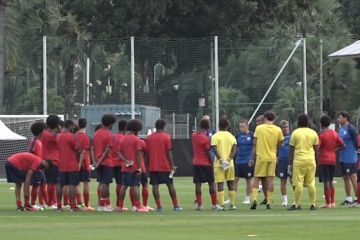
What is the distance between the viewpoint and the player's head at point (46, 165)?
26.5 meters

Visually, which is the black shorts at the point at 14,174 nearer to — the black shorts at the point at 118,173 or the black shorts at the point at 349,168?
the black shorts at the point at 118,173

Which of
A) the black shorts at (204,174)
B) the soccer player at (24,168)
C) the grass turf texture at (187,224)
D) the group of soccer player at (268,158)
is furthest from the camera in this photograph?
the black shorts at (204,174)

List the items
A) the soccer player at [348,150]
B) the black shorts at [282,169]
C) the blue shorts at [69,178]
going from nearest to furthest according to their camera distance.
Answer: the blue shorts at [69,178], the soccer player at [348,150], the black shorts at [282,169]

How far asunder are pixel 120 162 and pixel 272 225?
19.9 feet

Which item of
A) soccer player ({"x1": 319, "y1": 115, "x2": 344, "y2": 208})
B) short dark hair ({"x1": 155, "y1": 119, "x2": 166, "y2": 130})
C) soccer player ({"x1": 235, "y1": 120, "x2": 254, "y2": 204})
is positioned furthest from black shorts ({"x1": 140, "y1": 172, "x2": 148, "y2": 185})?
soccer player ({"x1": 319, "y1": 115, "x2": 344, "y2": 208})

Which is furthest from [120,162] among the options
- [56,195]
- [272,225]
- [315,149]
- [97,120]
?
[97,120]

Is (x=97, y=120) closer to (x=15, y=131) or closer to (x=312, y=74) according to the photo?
(x=15, y=131)

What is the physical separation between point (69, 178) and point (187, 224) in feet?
17.8

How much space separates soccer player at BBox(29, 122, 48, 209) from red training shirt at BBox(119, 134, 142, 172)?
6.55 ft

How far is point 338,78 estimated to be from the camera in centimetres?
7794

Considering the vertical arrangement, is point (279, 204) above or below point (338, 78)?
below

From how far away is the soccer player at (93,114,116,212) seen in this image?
26.3 m

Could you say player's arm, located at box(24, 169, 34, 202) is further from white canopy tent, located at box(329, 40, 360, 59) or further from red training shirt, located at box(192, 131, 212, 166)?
white canopy tent, located at box(329, 40, 360, 59)

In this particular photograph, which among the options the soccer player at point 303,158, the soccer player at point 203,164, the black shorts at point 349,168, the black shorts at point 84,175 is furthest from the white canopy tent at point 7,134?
the soccer player at point 303,158
